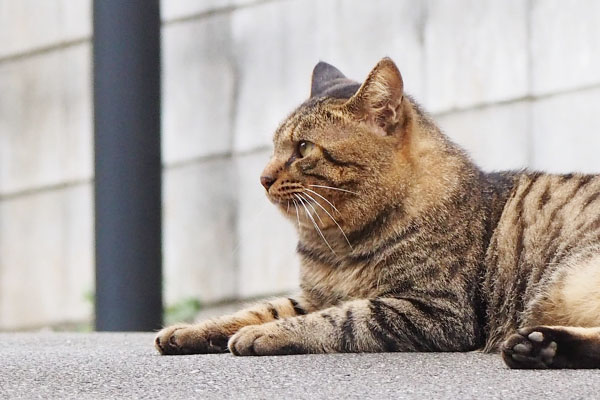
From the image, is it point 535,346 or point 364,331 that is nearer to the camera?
point 535,346

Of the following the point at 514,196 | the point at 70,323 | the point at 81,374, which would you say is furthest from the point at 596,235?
the point at 70,323

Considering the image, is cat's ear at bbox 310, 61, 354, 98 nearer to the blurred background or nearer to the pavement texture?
the pavement texture

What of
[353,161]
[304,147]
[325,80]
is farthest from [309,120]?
[325,80]

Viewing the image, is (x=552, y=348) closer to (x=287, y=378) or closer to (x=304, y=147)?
(x=287, y=378)

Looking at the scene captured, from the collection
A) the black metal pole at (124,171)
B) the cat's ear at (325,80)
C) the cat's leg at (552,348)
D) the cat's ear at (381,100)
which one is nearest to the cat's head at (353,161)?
the cat's ear at (381,100)

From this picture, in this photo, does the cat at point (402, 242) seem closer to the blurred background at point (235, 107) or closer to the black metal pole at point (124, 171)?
the blurred background at point (235, 107)

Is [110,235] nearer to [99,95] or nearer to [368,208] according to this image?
[99,95]

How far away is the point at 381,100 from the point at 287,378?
1.09 m

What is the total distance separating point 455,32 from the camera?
5500 millimetres

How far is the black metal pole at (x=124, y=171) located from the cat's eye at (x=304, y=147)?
1734 mm

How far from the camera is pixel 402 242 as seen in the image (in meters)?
3.54

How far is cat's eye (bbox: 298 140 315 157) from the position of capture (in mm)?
3602

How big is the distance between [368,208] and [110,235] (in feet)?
6.32

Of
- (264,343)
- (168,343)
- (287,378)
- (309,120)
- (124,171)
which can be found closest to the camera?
(287,378)
